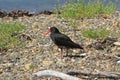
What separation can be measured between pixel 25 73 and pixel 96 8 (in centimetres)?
944

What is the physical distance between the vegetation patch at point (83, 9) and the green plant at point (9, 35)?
2684 millimetres

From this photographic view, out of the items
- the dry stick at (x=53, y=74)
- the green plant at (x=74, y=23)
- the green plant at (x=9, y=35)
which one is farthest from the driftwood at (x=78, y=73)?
the green plant at (x=74, y=23)

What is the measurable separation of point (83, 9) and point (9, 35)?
4408 mm

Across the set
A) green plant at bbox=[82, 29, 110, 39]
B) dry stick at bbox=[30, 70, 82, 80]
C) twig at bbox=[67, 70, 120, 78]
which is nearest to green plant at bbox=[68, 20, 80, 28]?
green plant at bbox=[82, 29, 110, 39]

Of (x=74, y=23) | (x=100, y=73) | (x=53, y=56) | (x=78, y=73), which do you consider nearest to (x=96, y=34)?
(x=53, y=56)

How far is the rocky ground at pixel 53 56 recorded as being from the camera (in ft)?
44.5

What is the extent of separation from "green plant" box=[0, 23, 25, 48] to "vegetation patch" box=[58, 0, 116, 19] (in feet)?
8.81

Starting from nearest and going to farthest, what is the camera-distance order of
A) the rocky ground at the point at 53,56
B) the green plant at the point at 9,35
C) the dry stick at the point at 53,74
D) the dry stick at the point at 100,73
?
the dry stick at the point at 53,74
the dry stick at the point at 100,73
the rocky ground at the point at 53,56
the green plant at the point at 9,35

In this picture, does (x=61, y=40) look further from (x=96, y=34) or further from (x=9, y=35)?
(x=9, y=35)

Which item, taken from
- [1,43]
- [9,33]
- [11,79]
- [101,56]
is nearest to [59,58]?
[101,56]

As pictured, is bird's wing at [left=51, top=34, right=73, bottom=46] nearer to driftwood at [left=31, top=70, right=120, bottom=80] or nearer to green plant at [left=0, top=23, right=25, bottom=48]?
driftwood at [left=31, top=70, right=120, bottom=80]

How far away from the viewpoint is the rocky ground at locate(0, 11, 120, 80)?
13578 millimetres

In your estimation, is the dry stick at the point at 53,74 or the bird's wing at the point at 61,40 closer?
the dry stick at the point at 53,74

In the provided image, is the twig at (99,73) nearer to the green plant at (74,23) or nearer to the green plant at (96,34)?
the green plant at (96,34)
